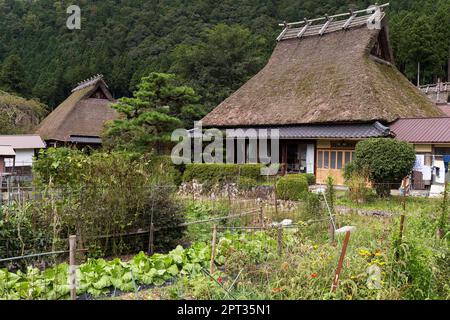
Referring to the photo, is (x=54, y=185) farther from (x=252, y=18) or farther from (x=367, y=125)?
(x=252, y=18)

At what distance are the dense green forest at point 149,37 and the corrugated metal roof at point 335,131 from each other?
11.9 m

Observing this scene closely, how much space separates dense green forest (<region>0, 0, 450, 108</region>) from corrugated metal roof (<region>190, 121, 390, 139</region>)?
11921 millimetres

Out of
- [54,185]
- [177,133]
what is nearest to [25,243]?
[54,185]

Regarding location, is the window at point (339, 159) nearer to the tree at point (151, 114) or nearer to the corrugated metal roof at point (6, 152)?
the tree at point (151, 114)

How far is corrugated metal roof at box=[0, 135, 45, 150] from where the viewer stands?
19844mm

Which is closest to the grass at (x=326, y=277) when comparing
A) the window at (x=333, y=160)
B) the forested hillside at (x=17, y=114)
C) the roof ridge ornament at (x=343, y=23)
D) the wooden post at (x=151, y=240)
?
the wooden post at (x=151, y=240)

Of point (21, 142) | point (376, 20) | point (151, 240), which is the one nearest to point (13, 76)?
point (21, 142)

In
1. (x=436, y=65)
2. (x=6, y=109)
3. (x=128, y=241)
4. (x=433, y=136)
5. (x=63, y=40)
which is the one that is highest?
(x=63, y=40)

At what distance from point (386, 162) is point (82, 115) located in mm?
18815

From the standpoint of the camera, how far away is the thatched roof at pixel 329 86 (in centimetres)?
1625

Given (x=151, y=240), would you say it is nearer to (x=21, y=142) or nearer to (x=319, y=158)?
(x=319, y=158)

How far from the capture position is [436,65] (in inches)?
1336
